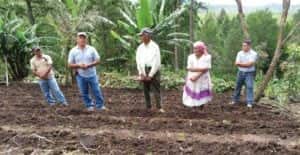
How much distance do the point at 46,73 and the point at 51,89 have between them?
0.45m

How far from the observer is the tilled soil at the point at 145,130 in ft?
21.7

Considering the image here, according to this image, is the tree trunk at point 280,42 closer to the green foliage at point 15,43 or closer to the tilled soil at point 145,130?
the tilled soil at point 145,130

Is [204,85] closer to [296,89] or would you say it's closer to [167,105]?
[167,105]

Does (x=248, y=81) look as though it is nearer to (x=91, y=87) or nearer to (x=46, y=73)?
(x=91, y=87)

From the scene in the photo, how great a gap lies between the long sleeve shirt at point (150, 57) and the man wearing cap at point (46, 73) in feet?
6.62

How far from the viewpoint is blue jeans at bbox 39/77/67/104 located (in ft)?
33.9

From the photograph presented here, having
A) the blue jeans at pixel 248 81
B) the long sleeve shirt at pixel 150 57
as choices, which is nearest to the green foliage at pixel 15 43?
the long sleeve shirt at pixel 150 57

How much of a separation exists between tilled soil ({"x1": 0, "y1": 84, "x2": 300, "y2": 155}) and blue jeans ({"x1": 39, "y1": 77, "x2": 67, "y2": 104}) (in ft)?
0.71

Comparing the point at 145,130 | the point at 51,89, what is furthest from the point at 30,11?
the point at 145,130

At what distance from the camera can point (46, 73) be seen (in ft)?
33.5

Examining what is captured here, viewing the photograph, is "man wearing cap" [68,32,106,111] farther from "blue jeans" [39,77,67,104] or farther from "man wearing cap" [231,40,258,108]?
"man wearing cap" [231,40,258,108]

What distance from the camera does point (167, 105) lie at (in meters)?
10.7

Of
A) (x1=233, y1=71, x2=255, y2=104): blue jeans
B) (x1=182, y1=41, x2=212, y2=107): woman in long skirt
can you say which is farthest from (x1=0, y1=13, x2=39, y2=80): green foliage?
(x1=182, y1=41, x2=212, y2=107): woman in long skirt

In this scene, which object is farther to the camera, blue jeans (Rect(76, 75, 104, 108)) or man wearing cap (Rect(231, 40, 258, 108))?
man wearing cap (Rect(231, 40, 258, 108))
